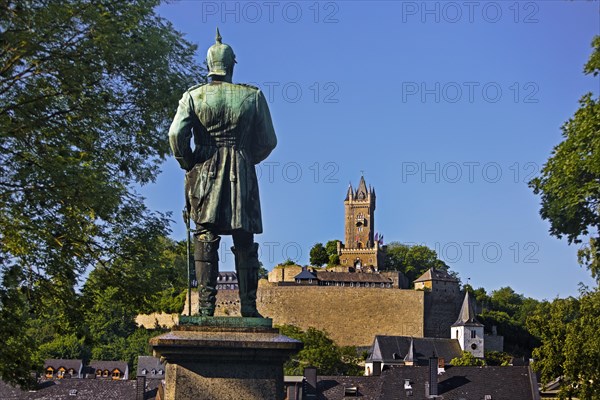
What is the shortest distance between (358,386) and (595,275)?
39.9 m

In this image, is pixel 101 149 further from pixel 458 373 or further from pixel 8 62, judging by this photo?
pixel 458 373

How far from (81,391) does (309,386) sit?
41.9ft

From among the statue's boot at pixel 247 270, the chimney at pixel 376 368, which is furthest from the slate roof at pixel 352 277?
the statue's boot at pixel 247 270

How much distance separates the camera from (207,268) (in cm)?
947

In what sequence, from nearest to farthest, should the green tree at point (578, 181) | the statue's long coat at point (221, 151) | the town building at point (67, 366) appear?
1. the statue's long coat at point (221, 151)
2. the green tree at point (578, 181)
3. the town building at point (67, 366)

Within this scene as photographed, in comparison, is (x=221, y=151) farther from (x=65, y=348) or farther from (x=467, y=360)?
(x=65, y=348)

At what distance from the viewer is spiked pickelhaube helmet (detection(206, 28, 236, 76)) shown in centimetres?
972

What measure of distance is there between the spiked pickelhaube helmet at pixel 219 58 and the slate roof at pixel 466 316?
11002 centimetres

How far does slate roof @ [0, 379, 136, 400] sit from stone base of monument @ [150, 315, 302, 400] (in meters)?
52.4

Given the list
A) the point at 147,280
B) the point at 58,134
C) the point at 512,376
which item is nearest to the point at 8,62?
the point at 58,134

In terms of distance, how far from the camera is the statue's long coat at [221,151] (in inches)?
368

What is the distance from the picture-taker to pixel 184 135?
9383mm

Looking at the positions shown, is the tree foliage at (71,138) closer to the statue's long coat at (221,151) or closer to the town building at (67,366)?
the statue's long coat at (221,151)

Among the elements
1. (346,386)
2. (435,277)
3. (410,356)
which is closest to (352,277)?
(435,277)
